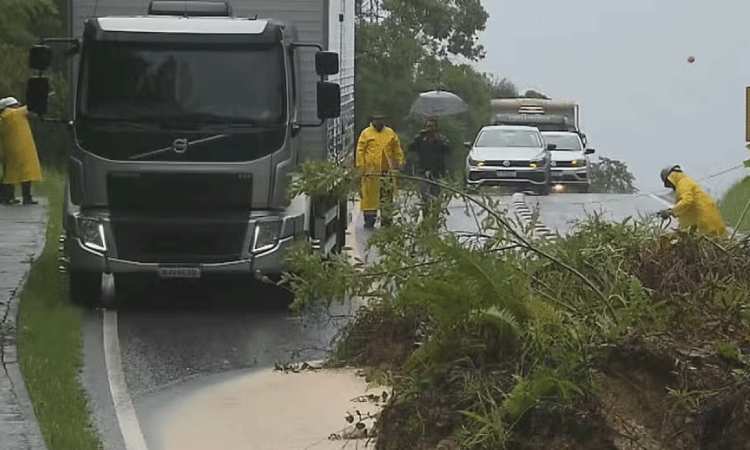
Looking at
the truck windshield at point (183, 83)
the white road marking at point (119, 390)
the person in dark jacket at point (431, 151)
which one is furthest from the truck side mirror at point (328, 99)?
the person in dark jacket at point (431, 151)

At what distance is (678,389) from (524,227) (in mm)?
1801

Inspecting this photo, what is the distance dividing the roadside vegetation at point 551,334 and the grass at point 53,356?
5.46 ft

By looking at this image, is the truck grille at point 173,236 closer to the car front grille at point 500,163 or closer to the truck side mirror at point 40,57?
the truck side mirror at point 40,57

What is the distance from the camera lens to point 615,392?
870cm

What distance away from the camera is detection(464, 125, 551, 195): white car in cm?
3616

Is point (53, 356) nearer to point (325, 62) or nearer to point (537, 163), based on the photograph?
point (325, 62)

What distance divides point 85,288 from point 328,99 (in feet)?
9.58

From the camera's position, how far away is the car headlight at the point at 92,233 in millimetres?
15141

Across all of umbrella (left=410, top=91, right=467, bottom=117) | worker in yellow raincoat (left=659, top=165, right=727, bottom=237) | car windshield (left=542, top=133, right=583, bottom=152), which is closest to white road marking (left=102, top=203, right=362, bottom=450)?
worker in yellow raincoat (left=659, top=165, right=727, bottom=237)

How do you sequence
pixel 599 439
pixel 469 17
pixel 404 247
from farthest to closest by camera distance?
pixel 469 17 → pixel 404 247 → pixel 599 439

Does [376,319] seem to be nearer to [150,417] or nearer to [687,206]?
[150,417]

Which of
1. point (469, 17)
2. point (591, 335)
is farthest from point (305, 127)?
point (469, 17)

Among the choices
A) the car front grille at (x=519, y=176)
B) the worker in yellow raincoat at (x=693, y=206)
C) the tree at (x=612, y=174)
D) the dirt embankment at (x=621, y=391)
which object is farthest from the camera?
the tree at (x=612, y=174)

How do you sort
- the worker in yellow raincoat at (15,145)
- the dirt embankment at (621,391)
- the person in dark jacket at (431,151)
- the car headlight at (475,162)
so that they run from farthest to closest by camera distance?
the car headlight at (475,162) < the person in dark jacket at (431,151) < the worker in yellow raincoat at (15,145) < the dirt embankment at (621,391)
